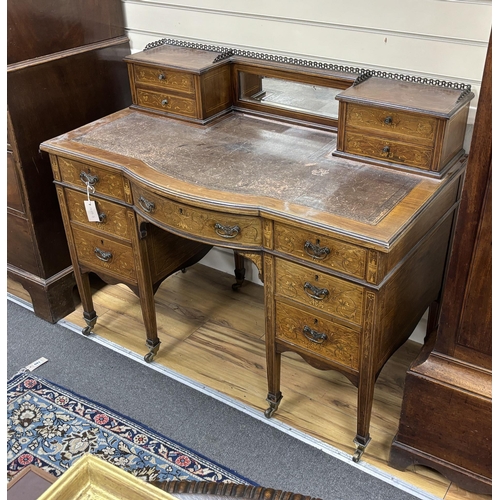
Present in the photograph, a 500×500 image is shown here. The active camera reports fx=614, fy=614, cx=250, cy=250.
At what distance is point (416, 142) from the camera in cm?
186

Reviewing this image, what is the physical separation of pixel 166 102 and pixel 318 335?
1.08 meters

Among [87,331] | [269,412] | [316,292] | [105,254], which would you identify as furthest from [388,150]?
[87,331]

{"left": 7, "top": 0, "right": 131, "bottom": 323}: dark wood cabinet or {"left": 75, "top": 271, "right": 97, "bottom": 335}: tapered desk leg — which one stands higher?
{"left": 7, "top": 0, "right": 131, "bottom": 323}: dark wood cabinet

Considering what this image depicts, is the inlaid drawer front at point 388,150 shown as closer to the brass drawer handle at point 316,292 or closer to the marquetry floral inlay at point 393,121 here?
the marquetry floral inlay at point 393,121

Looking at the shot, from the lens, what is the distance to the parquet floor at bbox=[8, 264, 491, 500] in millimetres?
2129

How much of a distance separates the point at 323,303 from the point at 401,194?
0.39m

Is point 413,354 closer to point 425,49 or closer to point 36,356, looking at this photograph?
point 425,49

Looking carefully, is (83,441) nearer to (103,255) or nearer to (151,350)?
(151,350)

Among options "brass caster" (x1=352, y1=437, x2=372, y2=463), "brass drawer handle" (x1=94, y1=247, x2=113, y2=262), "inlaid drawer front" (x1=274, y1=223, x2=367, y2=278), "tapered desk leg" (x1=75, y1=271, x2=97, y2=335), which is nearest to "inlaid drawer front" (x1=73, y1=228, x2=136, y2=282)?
"brass drawer handle" (x1=94, y1=247, x2=113, y2=262)

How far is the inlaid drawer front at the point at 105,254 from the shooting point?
2.30 meters

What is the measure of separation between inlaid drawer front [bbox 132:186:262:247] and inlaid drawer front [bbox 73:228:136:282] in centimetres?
30

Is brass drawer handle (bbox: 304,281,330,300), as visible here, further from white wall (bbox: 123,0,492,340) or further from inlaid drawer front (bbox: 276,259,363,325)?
white wall (bbox: 123,0,492,340)

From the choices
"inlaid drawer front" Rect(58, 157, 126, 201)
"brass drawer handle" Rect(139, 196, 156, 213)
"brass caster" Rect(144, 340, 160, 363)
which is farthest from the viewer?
"brass caster" Rect(144, 340, 160, 363)

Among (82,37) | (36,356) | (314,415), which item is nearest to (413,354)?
(314,415)
